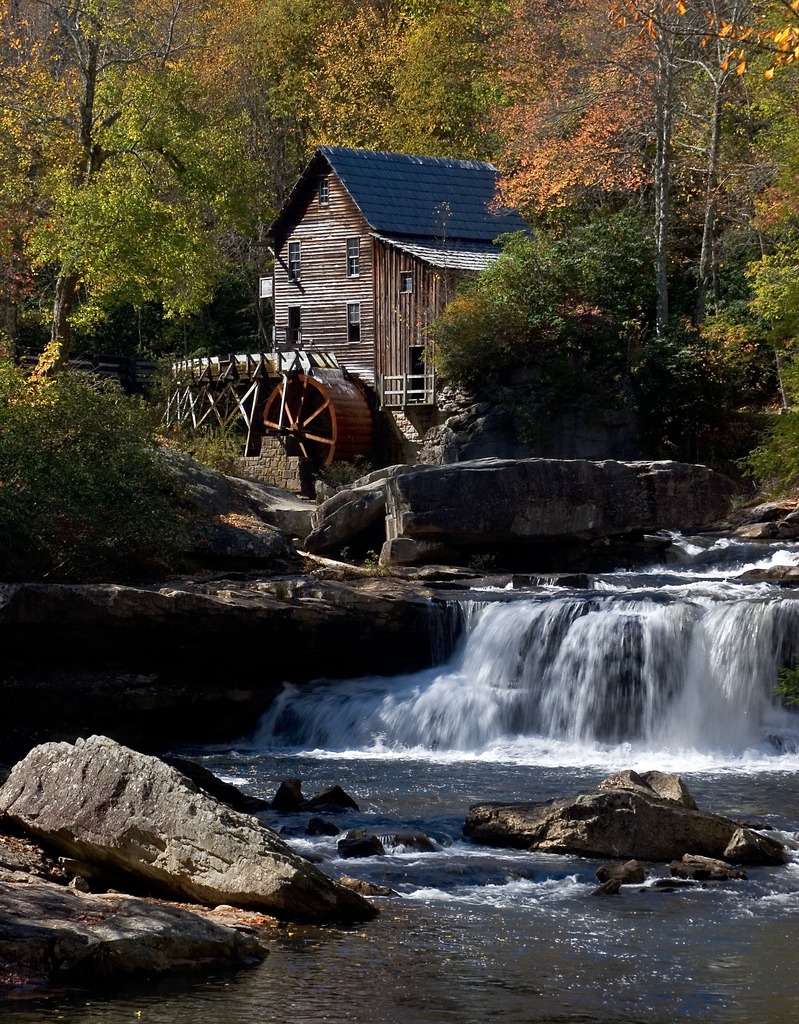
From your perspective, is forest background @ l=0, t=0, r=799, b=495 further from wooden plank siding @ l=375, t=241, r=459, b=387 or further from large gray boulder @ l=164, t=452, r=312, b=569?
large gray boulder @ l=164, t=452, r=312, b=569

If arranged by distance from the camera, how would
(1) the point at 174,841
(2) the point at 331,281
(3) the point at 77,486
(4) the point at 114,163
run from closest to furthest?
1. (1) the point at 174,841
2. (3) the point at 77,486
3. (4) the point at 114,163
4. (2) the point at 331,281

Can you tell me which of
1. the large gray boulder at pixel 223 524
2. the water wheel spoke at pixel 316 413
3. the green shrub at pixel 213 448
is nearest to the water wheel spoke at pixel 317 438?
the water wheel spoke at pixel 316 413

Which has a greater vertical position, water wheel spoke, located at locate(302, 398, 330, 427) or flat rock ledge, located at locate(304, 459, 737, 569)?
water wheel spoke, located at locate(302, 398, 330, 427)

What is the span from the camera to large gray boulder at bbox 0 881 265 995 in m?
7.54

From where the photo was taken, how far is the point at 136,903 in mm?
8312

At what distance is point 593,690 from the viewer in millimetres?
17531

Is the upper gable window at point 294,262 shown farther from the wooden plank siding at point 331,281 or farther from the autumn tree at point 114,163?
the autumn tree at point 114,163

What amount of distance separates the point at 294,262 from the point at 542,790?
106 ft

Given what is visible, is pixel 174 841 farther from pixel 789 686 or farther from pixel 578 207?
pixel 578 207

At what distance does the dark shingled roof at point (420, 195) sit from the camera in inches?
1623

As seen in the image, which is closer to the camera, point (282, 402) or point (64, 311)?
point (64, 311)

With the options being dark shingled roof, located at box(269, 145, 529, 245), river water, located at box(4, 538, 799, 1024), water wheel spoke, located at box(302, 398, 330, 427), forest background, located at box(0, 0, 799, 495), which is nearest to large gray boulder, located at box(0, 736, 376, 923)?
river water, located at box(4, 538, 799, 1024)

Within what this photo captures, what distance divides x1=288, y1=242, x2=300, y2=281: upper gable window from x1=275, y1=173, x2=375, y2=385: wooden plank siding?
0.51ft


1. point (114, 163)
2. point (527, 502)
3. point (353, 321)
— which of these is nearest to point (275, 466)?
point (353, 321)
